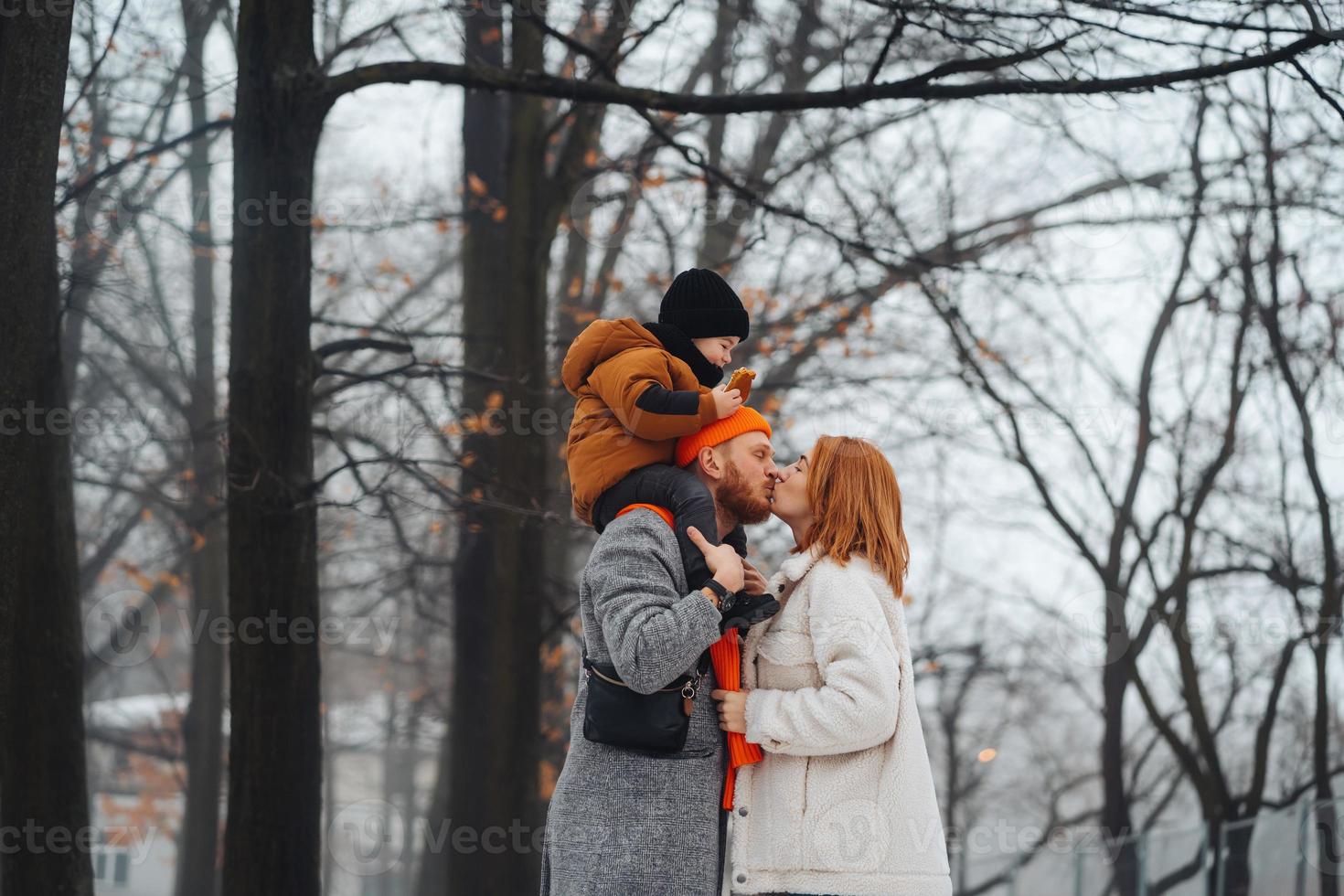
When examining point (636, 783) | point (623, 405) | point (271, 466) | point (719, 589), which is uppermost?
point (271, 466)

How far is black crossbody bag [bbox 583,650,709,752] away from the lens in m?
2.96

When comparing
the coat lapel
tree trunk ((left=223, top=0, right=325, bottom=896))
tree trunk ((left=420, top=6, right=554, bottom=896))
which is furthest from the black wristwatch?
tree trunk ((left=420, top=6, right=554, bottom=896))

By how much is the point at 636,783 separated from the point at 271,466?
269cm

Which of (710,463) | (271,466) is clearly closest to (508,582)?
(271,466)

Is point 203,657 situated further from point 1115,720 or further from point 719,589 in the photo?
point 719,589

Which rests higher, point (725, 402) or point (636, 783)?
point (725, 402)

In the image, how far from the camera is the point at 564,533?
10.4 meters

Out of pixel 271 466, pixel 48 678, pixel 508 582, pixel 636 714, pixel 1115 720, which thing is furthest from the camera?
pixel 1115 720

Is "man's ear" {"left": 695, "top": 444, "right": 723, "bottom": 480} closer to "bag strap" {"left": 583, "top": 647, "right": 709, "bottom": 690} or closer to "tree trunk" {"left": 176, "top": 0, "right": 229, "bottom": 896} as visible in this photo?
"bag strap" {"left": 583, "top": 647, "right": 709, "bottom": 690}

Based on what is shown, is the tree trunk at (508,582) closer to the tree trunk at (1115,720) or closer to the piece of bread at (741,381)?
the piece of bread at (741,381)

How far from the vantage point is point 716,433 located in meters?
3.24

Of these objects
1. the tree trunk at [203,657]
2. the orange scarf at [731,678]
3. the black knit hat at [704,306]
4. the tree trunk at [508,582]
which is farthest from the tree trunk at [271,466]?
the tree trunk at [203,657]

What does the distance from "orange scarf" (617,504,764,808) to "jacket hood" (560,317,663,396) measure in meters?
0.41

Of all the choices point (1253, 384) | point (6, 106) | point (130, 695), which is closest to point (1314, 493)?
point (1253, 384)
